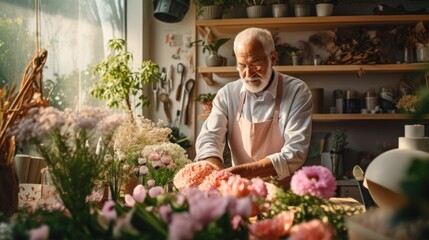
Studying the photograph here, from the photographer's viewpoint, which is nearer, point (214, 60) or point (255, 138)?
point (255, 138)

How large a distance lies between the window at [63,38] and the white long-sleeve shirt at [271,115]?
1.00 m

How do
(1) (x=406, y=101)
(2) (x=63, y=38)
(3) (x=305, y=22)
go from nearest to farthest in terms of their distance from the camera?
(2) (x=63, y=38)
(1) (x=406, y=101)
(3) (x=305, y=22)

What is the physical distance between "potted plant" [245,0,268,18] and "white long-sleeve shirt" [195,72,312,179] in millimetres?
1615

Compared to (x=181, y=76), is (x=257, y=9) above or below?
above

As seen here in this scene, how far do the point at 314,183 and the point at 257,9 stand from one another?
3.39 m

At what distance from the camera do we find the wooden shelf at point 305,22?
4.28 meters

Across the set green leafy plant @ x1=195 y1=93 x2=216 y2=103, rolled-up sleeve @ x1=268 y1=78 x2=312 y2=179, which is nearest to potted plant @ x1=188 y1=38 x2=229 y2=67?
green leafy plant @ x1=195 y1=93 x2=216 y2=103

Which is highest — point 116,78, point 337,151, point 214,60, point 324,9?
point 324,9

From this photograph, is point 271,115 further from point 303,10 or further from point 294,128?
point 303,10

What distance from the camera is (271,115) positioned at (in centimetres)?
281

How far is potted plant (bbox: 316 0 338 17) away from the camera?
4.34 m

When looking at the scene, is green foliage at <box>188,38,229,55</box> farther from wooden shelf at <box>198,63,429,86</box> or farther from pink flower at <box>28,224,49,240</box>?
pink flower at <box>28,224,49,240</box>

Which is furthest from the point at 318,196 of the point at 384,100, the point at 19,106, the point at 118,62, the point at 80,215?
the point at 384,100

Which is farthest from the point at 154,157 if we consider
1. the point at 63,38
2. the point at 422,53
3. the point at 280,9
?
the point at 422,53
